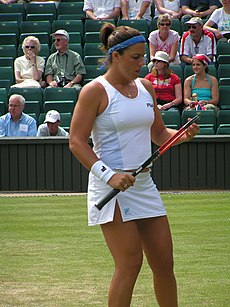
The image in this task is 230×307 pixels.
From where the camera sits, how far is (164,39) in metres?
15.8

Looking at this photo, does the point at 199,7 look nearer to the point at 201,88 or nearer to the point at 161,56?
the point at 201,88

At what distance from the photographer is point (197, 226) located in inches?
390

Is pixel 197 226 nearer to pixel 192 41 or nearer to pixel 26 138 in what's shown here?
pixel 26 138

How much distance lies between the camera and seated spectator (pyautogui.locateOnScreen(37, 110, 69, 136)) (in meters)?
14.0

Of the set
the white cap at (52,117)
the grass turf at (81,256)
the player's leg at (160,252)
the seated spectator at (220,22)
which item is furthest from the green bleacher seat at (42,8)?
the player's leg at (160,252)

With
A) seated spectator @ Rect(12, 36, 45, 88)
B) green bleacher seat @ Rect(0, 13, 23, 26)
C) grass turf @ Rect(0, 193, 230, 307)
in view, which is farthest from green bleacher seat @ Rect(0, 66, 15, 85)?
grass turf @ Rect(0, 193, 230, 307)

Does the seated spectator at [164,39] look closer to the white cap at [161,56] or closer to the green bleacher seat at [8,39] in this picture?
the white cap at [161,56]

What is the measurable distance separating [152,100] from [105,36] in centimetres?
46

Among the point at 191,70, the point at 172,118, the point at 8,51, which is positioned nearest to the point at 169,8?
the point at 191,70

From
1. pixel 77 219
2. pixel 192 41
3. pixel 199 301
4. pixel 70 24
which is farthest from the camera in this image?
pixel 70 24

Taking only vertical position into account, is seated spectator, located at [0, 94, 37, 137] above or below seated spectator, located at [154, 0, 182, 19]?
below

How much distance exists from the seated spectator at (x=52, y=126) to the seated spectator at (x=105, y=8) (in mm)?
3894

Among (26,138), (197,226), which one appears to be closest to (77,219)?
(197,226)

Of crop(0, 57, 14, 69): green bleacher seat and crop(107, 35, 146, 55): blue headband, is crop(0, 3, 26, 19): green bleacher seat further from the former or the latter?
crop(107, 35, 146, 55): blue headband
